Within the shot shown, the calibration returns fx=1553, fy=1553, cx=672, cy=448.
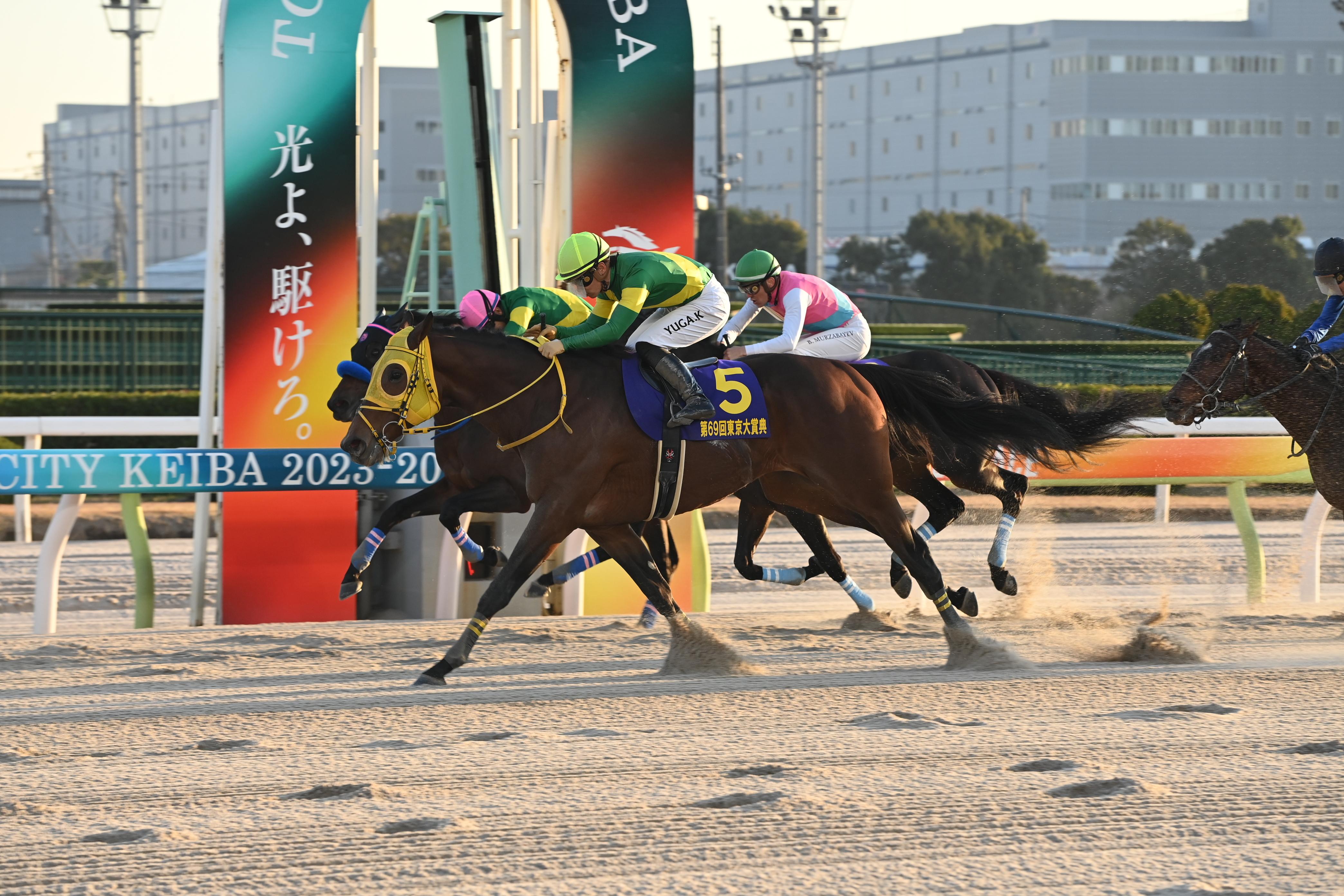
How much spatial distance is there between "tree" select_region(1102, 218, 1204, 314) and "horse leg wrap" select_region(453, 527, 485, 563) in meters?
38.9

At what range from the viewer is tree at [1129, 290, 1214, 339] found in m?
20.7

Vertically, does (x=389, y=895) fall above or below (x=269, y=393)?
below

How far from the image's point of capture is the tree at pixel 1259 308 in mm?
18469

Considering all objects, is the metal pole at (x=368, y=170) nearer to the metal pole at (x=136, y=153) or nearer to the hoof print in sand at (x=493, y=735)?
the hoof print in sand at (x=493, y=735)

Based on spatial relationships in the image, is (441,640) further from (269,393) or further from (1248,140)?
(1248,140)

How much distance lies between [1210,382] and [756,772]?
3385 millimetres

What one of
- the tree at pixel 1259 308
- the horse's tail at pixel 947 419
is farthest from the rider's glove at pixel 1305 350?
the tree at pixel 1259 308

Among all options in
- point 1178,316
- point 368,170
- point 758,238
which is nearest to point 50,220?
point 758,238

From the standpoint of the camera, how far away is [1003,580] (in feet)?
23.1

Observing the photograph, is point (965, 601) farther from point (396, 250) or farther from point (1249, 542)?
point (396, 250)

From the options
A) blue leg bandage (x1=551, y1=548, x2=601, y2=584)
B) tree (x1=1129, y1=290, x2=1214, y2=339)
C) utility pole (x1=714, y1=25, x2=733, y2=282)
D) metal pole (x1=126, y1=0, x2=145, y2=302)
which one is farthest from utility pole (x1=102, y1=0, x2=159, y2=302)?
blue leg bandage (x1=551, y1=548, x2=601, y2=584)

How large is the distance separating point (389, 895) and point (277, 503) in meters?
4.36

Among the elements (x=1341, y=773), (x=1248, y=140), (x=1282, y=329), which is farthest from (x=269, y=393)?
(x=1248, y=140)

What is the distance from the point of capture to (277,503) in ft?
23.5
